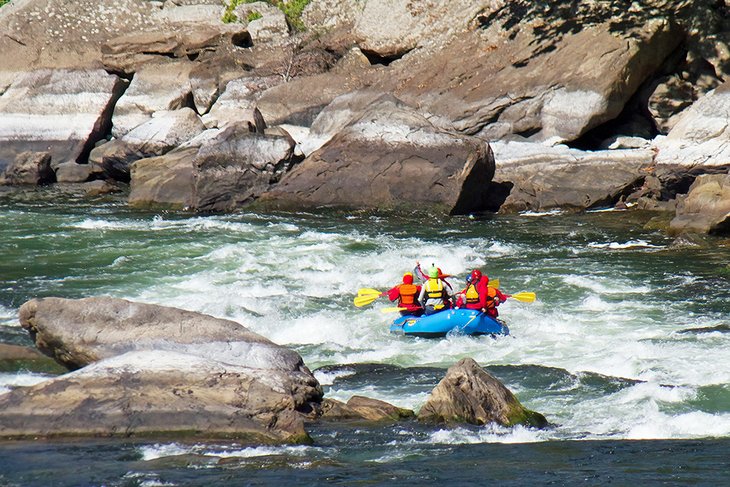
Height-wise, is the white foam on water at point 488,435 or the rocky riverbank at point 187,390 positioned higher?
the rocky riverbank at point 187,390

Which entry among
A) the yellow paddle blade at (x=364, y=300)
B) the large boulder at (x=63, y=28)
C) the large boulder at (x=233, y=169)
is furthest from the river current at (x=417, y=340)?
the large boulder at (x=63, y=28)

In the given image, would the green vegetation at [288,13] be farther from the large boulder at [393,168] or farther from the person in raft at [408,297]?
the person in raft at [408,297]

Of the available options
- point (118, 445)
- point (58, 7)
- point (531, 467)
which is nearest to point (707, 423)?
point (531, 467)

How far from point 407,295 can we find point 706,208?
5.29 metres

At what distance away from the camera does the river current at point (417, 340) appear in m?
6.91

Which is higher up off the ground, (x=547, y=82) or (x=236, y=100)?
(x=547, y=82)

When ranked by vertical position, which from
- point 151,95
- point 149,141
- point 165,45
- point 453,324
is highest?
point 165,45

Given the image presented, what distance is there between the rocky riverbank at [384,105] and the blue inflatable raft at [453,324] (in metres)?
4.93

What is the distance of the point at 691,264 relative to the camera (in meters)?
13.3

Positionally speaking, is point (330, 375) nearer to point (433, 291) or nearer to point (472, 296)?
point (472, 296)

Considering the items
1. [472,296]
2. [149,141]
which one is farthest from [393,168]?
[472,296]

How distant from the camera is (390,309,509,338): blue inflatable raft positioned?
35.8 feet

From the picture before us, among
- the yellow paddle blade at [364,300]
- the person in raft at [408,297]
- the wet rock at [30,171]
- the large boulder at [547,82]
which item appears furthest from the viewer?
the wet rock at [30,171]

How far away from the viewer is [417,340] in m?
10.9
